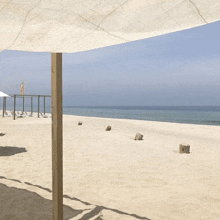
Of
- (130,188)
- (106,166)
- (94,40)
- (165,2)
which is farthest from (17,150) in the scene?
(165,2)

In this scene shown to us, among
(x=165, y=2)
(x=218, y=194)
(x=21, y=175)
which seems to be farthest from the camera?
(x=21, y=175)

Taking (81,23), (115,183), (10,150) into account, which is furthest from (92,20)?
(10,150)

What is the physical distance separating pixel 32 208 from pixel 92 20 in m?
3.20

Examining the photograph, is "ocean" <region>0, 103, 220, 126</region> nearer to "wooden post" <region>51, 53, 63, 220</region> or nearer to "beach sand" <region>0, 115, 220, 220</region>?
"beach sand" <region>0, 115, 220, 220</region>

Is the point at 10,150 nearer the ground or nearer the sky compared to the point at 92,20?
nearer the ground

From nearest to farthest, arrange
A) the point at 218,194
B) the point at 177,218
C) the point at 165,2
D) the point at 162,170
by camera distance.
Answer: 1. the point at 165,2
2. the point at 177,218
3. the point at 218,194
4. the point at 162,170

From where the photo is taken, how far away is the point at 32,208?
3.85 m

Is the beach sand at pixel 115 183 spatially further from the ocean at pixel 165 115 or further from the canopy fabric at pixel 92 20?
the ocean at pixel 165 115

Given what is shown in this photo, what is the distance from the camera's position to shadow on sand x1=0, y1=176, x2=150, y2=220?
3.59 metres

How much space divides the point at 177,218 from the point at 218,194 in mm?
1465

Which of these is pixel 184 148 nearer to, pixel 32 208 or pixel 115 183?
pixel 115 183

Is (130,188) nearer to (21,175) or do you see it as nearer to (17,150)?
(21,175)

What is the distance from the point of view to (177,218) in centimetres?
358

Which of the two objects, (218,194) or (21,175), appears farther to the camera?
(21,175)
